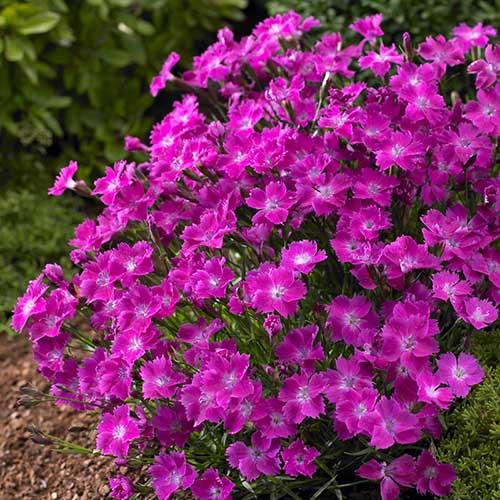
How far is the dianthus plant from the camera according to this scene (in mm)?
1607

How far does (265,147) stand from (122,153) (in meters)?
2.08

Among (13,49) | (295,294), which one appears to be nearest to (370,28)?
(295,294)

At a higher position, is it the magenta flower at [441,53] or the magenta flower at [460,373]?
the magenta flower at [441,53]

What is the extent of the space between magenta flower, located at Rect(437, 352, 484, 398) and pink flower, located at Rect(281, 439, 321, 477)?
277mm

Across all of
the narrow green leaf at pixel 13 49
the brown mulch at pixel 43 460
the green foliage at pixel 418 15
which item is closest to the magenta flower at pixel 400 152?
the brown mulch at pixel 43 460

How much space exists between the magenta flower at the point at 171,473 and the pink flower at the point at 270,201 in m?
0.49

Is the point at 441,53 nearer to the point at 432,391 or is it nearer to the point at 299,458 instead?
the point at 432,391

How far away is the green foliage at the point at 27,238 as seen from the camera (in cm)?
325

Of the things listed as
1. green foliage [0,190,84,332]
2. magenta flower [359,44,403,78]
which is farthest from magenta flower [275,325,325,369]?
green foliage [0,190,84,332]

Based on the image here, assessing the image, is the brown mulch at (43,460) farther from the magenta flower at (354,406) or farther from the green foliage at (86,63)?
the green foliage at (86,63)

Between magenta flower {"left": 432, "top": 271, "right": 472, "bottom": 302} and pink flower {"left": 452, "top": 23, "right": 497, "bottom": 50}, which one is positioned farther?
pink flower {"left": 452, "top": 23, "right": 497, "bottom": 50}

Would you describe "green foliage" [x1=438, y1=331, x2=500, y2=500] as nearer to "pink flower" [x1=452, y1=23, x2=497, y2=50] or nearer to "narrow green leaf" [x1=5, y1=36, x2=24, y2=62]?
"pink flower" [x1=452, y1=23, x2=497, y2=50]

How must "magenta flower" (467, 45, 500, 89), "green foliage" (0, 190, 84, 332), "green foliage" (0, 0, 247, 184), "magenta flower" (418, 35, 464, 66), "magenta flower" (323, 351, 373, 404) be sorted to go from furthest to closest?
"green foliage" (0, 0, 247, 184)
"green foliage" (0, 190, 84, 332)
"magenta flower" (418, 35, 464, 66)
"magenta flower" (467, 45, 500, 89)
"magenta flower" (323, 351, 373, 404)

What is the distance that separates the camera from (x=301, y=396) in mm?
1611
